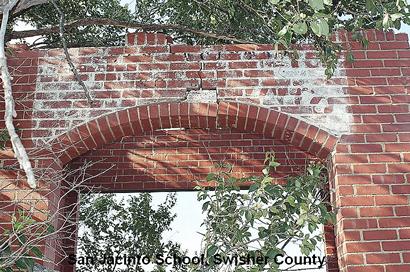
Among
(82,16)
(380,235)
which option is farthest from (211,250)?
(82,16)

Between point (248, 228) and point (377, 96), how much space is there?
1.53 metres

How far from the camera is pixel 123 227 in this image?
849cm

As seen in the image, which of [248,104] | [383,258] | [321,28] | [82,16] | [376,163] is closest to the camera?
[321,28]

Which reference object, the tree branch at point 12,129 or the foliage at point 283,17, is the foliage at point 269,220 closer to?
the foliage at point 283,17

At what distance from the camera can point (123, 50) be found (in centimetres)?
456

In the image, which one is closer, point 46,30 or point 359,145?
point 359,145

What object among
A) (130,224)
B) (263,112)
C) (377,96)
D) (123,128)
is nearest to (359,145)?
(377,96)

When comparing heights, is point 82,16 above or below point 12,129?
above

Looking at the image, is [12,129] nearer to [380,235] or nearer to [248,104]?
[248,104]

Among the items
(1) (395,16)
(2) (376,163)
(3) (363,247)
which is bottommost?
(3) (363,247)

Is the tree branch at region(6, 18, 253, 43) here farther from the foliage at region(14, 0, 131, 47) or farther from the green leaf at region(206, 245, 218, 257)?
the green leaf at region(206, 245, 218, 257)

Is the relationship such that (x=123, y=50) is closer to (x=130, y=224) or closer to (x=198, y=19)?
(x=198, y=19)

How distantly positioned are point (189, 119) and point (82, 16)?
2.96 meters

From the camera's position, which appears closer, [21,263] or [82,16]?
[21,263]
